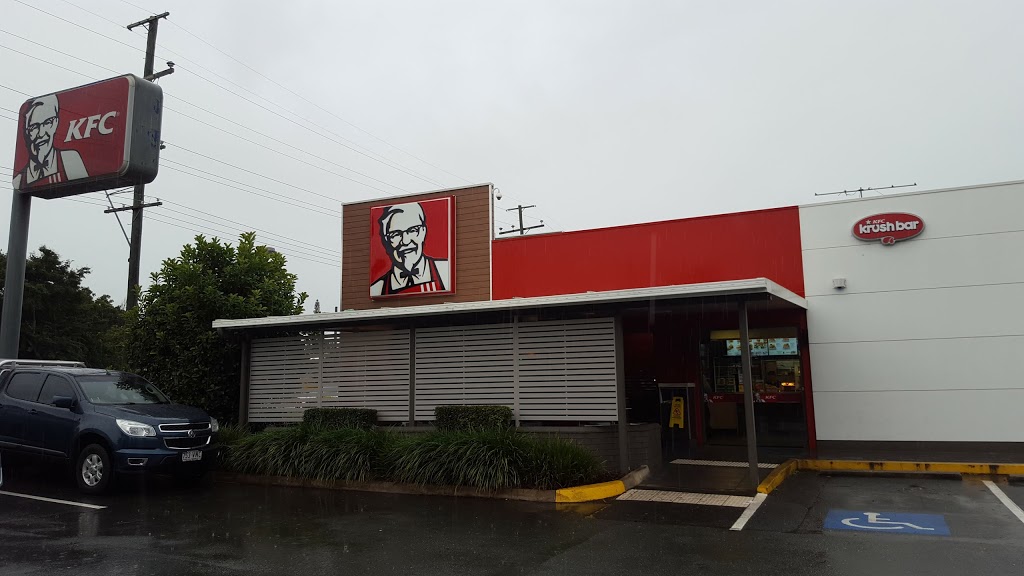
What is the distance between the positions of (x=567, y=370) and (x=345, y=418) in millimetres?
4232

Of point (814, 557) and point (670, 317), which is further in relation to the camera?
point (670, 317)

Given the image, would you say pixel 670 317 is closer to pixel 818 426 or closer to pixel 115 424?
pixel 818 426

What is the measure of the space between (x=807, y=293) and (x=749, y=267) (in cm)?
124

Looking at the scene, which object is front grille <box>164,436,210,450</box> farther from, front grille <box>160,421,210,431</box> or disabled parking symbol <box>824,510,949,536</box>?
disabled parking symbol <box>824,510,949,536</box>

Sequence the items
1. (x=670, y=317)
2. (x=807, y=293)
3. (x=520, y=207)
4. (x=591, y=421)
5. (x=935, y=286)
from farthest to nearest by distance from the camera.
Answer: (x=520, y=207), (x=670, y=317), (x=807, y=293), (x=935, y=286), (x=591, y=421)

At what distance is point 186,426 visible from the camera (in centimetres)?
1050

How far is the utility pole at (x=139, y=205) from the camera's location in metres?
18.1

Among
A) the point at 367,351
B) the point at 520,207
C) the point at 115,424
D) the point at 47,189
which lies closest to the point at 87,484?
the point at 115,424

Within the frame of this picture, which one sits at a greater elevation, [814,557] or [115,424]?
[115,424]

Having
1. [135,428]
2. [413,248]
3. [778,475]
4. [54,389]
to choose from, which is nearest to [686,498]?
[778,475]

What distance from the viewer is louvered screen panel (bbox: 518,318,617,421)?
36.3 ft

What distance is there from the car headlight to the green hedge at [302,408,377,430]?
9.56ft

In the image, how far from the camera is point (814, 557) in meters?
6.38

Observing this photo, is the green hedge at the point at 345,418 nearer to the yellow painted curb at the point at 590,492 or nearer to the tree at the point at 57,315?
the yellow painted curb at the point at 590,492
